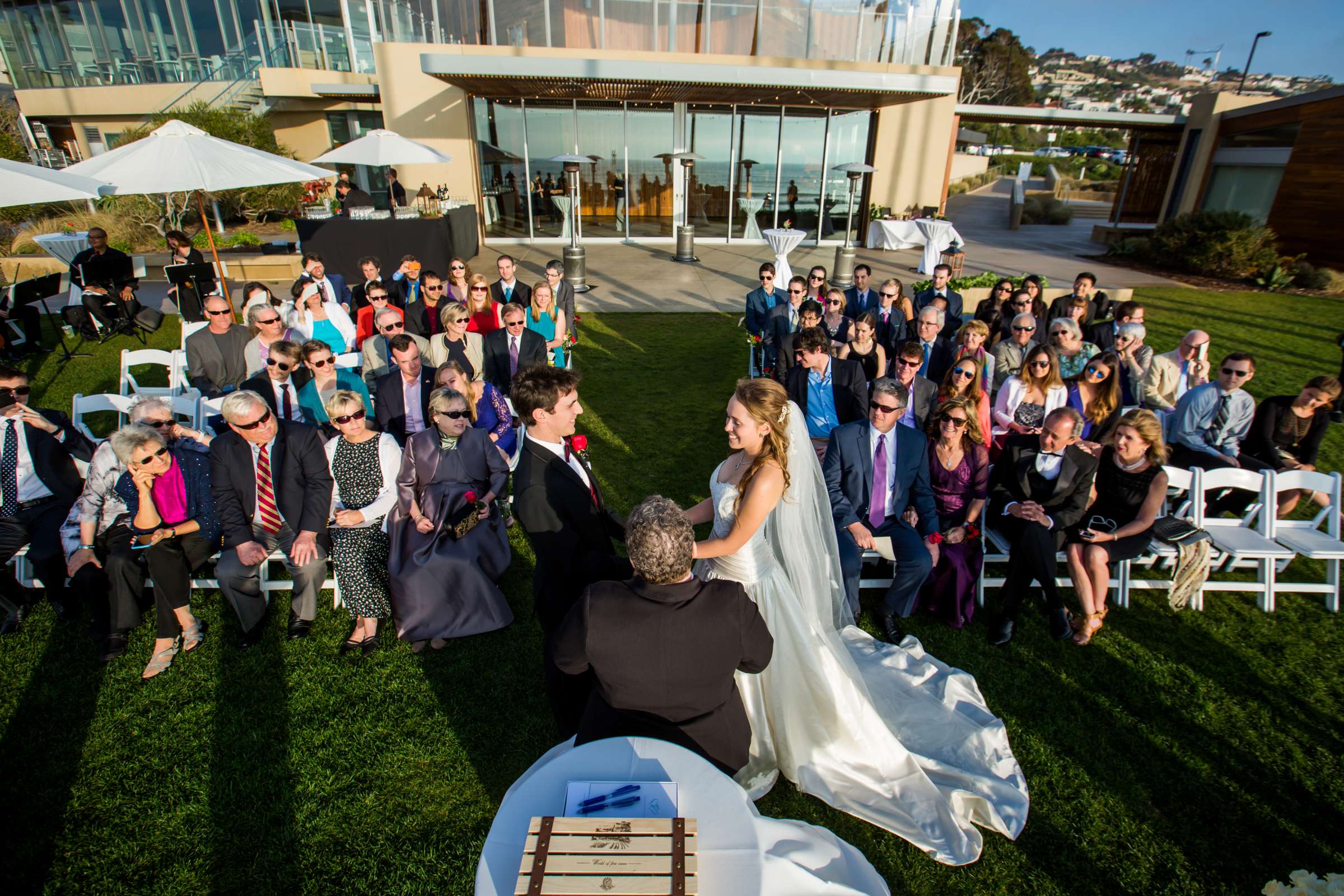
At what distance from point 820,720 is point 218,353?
245 inches

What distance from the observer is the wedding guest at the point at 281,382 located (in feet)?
17.0

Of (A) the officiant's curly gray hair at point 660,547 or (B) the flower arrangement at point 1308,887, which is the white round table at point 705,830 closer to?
(A) the officiant's curly gray hair at point 660,547

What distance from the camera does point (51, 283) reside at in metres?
10.3

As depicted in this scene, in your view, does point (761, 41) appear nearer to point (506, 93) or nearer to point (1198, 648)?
point (506, 93)

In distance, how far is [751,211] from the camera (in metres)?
19.6

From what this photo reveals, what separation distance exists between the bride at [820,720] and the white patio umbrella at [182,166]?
595 cm

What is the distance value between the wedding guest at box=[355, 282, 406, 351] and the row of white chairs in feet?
17.8

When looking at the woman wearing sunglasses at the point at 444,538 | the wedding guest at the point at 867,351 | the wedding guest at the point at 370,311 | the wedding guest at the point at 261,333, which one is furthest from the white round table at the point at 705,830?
the wedding guest at the point at 370,311

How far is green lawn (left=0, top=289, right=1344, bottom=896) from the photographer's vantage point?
294 centimetres

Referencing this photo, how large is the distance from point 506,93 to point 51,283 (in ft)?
36.6

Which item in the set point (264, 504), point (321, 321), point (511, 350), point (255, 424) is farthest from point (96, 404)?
point (511, 350)

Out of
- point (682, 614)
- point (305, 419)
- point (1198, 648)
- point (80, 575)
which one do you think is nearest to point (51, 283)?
point (305, 419)

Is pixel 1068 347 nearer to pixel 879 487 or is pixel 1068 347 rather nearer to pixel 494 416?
pixel 879 487

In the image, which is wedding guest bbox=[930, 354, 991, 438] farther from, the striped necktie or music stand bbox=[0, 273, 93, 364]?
music stand bbox=[0, 273, 93, 364]
